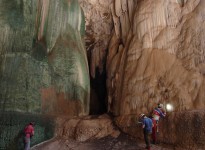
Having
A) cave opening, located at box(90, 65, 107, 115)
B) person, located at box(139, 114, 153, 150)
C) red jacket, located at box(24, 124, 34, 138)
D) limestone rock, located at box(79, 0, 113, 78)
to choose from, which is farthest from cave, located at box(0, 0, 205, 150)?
cave opening, located at box(90, 65, 107, 115)

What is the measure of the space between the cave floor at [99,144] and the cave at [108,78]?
0.11 feet

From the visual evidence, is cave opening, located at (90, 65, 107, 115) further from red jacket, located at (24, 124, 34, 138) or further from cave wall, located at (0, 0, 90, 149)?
red jacket, located at (24, 124, 34, 138)

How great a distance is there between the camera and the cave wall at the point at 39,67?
31.2ft

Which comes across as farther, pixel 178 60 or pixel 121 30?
pixel 121 30

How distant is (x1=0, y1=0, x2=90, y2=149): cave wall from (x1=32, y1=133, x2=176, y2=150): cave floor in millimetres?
427

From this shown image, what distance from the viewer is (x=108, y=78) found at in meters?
12.8

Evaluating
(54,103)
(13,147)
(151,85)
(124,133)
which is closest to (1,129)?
(13,147)

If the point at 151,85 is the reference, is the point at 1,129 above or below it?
below

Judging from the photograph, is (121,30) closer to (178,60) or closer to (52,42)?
(52,42)

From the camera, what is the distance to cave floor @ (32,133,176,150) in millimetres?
8961

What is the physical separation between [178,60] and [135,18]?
2.83 metres

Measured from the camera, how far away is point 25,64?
33.3 feet

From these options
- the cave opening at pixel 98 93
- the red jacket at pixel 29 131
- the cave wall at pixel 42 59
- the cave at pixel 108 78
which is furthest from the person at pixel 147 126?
the cave opening at pixel 98 93

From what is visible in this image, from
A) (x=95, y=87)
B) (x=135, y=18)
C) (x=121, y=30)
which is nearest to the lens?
(x=135, y=18)
